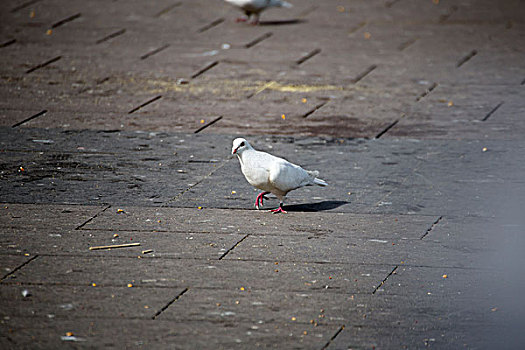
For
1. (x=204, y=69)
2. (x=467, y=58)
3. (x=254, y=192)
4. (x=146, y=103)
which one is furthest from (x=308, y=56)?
(x=254, y=192)

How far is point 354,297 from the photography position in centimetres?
492

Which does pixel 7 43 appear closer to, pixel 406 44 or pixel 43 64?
pixel 43 64

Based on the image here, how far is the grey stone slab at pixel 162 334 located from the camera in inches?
171

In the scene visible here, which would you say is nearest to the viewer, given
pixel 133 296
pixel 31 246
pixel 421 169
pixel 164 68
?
pixel 133 296

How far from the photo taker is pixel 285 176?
6.13 metres

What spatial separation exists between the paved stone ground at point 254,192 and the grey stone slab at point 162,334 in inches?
0.5

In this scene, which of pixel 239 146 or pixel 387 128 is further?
pixel 387 128

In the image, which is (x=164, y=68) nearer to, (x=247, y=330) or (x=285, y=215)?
(x=285, y=215)

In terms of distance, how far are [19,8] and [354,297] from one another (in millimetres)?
11225

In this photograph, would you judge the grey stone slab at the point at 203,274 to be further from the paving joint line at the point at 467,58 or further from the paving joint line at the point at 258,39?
the paving joint line at the point at 258,39

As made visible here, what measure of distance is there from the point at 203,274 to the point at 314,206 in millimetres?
1542

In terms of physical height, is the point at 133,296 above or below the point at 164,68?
above

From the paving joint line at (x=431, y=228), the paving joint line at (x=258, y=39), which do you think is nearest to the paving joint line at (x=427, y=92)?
the paving joint line at (x=258, y=39)

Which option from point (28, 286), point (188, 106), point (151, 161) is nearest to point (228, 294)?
point (28, 286)
